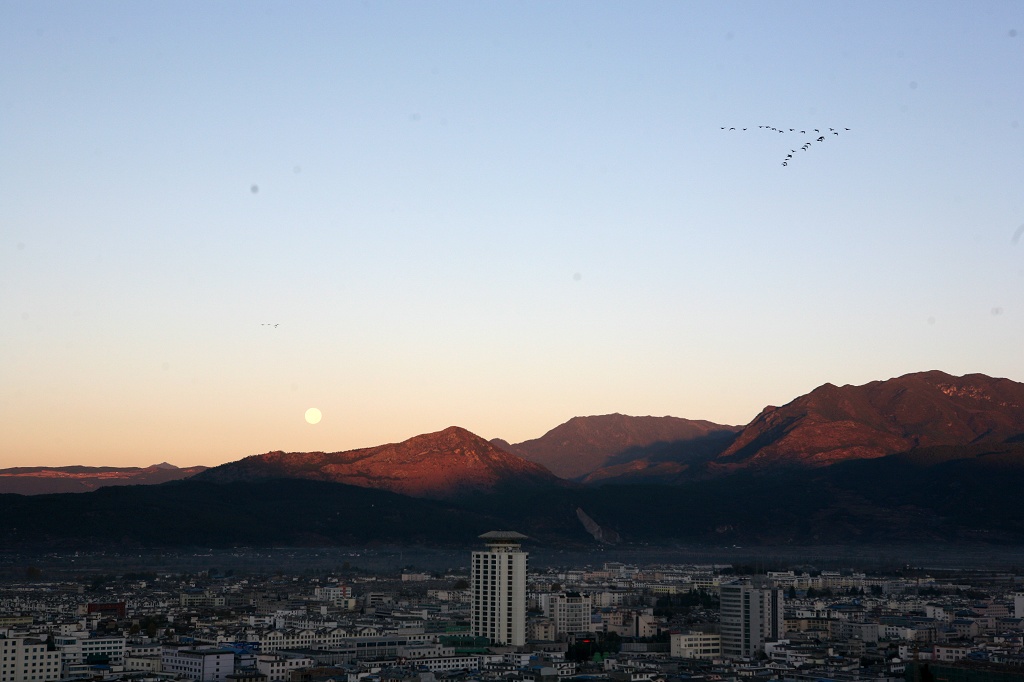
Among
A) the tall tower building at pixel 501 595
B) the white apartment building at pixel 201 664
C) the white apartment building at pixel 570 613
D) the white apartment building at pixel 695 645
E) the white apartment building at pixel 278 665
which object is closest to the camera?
the white apartment building at pixel 278 665

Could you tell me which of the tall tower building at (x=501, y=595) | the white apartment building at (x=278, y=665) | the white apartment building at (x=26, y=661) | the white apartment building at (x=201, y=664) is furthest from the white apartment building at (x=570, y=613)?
the white apartment building at (x=26, y=661)

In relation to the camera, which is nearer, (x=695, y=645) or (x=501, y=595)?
(x=501, y=595)

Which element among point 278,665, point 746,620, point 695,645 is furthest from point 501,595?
point 278,665

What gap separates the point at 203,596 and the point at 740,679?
215ft

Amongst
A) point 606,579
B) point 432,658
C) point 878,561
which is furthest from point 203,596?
point 878,561

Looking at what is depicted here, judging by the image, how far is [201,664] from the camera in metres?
73.9

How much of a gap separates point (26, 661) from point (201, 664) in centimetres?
771

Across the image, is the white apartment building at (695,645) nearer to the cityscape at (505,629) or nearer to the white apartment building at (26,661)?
the cityscape at (505,629)

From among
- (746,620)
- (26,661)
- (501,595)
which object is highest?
(501,595)

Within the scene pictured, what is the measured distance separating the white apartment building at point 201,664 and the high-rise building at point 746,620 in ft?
90.0

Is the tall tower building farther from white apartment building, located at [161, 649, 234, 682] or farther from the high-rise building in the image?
white apartment building, located at [161, 649, 234, 682]

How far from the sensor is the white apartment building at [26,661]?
68688 mm

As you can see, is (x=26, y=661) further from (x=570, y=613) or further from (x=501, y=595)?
(x=570, y=613)

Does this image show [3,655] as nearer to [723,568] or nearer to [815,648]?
[815,648]
